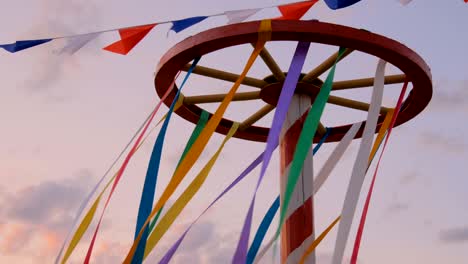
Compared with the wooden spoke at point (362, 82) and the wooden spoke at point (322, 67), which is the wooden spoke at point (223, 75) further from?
the wooden spoke at point (362, 82)

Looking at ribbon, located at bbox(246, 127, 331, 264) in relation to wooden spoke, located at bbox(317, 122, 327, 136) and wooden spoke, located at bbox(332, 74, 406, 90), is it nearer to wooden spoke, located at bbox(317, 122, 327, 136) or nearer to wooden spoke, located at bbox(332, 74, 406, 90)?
wooden spoke, located at bbox(332, 74, 406, 90)

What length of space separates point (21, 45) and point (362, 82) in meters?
3.64

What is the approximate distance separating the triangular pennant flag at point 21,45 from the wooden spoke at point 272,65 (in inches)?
91.4

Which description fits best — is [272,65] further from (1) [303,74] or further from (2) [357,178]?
(2) [357,178]

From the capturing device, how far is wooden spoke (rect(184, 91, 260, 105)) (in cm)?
718

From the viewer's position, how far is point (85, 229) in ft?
19.4

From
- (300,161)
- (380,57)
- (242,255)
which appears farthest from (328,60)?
(242,255)

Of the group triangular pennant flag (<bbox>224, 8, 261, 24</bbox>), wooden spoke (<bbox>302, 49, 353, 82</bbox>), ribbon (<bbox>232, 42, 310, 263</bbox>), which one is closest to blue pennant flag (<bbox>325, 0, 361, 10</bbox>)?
ribbon (<bbox>232, 42, 310, 263</bbox>)

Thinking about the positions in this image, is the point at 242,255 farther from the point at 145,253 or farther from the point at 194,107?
the point at 194,107

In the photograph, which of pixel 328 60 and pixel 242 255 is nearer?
pixel 242 255

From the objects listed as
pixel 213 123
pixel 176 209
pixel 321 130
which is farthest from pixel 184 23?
pixel 321 130

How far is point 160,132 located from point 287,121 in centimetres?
157

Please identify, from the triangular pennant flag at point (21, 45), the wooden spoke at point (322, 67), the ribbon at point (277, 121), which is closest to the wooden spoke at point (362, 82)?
the wooden spoke at point (322, 67)

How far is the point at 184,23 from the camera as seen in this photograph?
642 centimetres
